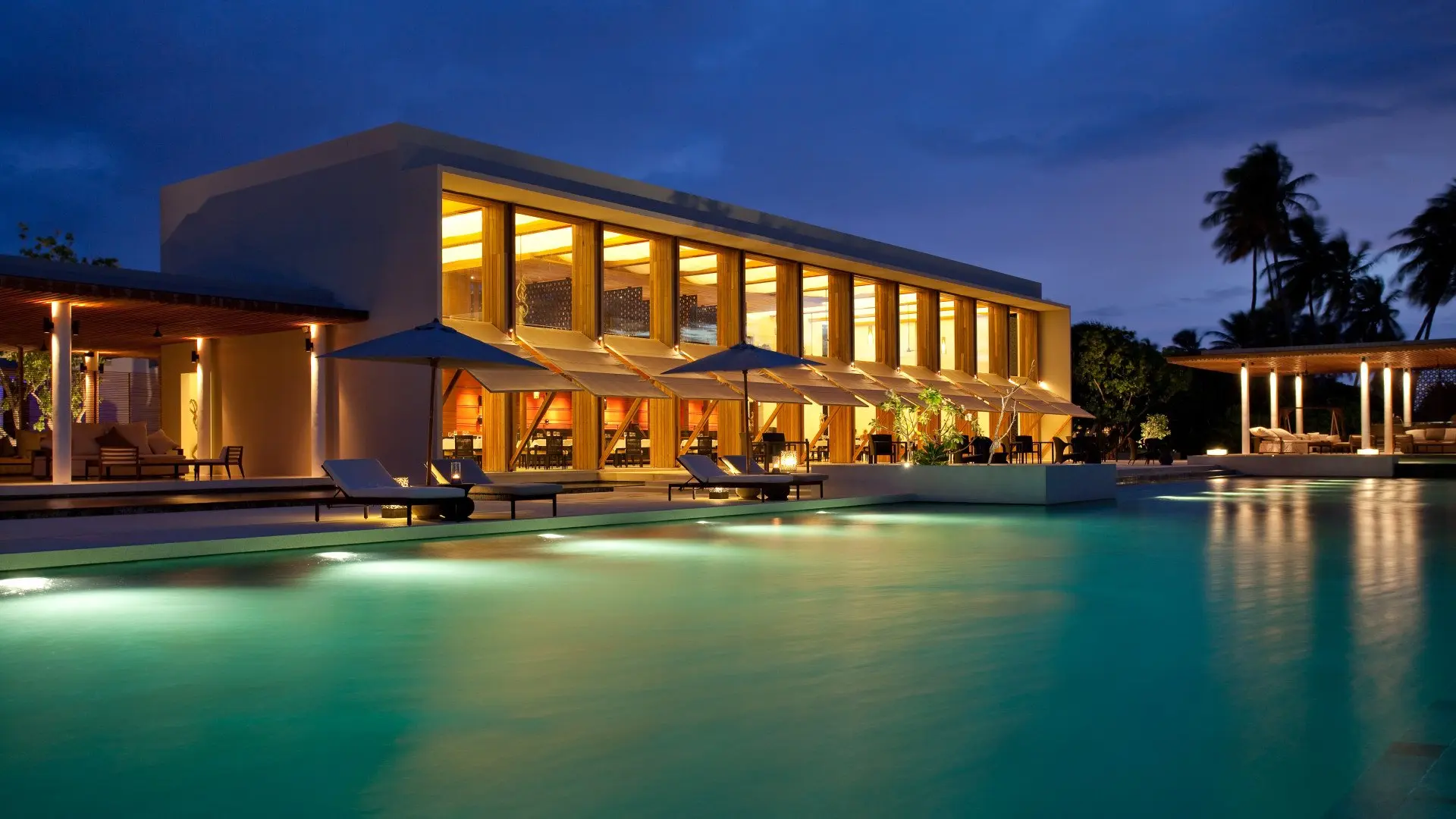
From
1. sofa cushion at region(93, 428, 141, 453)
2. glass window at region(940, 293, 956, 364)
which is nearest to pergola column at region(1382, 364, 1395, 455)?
glass window at region(940, 293, 956, 364)

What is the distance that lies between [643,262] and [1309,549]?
1651 cm

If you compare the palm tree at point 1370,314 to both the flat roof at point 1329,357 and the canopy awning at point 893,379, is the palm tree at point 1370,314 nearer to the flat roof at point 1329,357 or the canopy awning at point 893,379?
the flat roof at point 1329,357

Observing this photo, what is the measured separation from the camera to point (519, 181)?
19.5 meters

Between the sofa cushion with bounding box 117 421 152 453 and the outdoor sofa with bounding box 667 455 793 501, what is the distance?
849cm

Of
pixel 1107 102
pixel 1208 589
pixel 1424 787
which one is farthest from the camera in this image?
pixel 1107 102

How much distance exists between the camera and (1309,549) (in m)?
9.71

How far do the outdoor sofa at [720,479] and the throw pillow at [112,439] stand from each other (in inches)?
340

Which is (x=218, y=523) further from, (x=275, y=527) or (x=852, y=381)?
(x=852, y=381)

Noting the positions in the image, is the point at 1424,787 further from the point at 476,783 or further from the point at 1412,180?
the point at 1412,180

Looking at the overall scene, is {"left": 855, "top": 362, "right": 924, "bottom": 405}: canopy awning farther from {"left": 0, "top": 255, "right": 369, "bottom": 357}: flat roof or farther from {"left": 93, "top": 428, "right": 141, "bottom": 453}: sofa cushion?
{"left": 93, "top": 428, "right": 141, "bottom": 453}: sofa cushion

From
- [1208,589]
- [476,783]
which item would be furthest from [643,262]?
[476,783]

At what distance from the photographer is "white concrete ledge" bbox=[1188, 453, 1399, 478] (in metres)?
27.3

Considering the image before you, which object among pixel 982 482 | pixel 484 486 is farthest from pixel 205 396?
pixel 982 482

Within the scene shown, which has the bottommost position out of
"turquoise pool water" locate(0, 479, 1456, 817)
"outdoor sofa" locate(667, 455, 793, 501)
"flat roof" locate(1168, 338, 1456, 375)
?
"turquoise pool water" locate(0, 479, 1456, 817)
